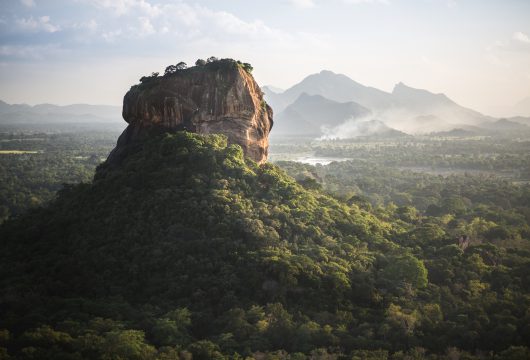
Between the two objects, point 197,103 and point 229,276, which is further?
point 197,103

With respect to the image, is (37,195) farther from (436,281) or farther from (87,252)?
(436,281)

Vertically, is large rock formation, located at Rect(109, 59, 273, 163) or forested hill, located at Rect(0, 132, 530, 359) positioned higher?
large rock formation, located at Rect(109, 59, 273, 163)

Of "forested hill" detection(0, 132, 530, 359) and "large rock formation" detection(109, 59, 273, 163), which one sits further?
"large rock formation" detection(109, 59, 273, 163)

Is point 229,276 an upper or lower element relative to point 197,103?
lower

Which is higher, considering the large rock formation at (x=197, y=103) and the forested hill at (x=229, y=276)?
the large rock formation at (x=197, y=103)
